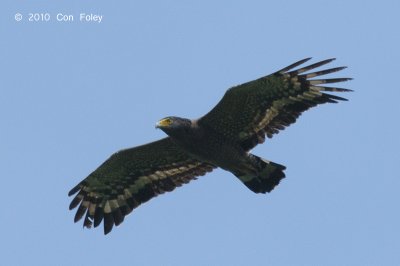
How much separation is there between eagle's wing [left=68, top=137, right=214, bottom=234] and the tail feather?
1087 mm

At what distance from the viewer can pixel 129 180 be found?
70.0ft

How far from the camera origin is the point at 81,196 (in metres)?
21.4

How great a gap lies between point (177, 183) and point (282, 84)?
2.95 metres

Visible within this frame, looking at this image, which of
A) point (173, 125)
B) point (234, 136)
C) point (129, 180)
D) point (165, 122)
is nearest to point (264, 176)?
point (234, 136)

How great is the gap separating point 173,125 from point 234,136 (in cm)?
127

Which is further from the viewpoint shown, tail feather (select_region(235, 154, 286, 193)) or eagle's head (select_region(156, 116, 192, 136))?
tail feather (select_region(235, 154, 286, 193))

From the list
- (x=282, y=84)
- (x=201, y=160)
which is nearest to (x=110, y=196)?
A: (x=201, y=160)

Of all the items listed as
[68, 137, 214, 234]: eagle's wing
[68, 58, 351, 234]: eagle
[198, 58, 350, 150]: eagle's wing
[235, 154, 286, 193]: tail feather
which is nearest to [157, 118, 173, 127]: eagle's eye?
[68, 58, 351, 234]: eagle

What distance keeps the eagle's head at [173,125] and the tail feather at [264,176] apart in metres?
1.41

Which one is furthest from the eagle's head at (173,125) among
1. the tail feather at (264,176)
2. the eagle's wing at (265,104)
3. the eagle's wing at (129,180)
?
the tail feather at (264,176)

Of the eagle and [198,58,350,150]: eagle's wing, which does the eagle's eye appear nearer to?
the eagle

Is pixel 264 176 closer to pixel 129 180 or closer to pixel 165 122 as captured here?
pixel 165 122

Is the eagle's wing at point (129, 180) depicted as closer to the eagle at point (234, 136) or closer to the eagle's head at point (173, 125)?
the eagle at point (234, 136)

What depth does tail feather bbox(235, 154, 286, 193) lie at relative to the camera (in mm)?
20016
